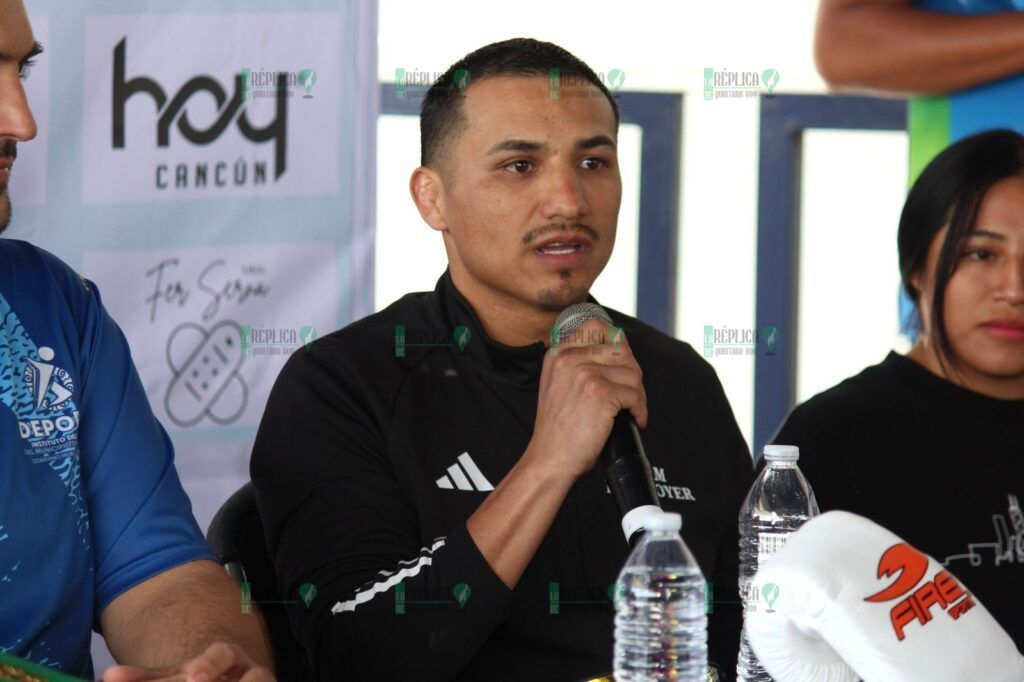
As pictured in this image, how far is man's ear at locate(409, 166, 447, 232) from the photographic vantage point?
2051 mm

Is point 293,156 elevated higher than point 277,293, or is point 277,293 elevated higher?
point 293,156

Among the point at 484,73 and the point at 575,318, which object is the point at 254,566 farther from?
the point at 484,73

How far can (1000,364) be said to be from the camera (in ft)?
7.32

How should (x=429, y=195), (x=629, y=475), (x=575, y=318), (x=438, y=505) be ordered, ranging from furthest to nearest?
(x=429, y=195), (x=438, y=505), (x=575, y=318), (x=629, y=475)

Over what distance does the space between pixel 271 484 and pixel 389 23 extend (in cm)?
122

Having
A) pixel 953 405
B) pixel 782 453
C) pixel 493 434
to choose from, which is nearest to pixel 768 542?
pixel 782 453

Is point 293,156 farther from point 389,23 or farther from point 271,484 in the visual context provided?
point 271,484

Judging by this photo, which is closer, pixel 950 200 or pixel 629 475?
pixel 629 475

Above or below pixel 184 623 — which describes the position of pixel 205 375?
above

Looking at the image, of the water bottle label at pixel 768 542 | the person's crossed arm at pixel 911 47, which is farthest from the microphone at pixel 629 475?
the person's crossed arm at pixel 911 47

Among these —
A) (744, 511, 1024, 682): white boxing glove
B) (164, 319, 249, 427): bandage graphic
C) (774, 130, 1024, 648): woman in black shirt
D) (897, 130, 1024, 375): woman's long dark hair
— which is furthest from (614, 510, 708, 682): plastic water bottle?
(164, 319, 249, 427): bandage graphic

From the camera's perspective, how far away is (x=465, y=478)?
178 cm

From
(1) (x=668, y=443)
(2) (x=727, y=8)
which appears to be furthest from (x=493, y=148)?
(2) (x=727, y=8)

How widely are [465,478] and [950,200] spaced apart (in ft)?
3.40
